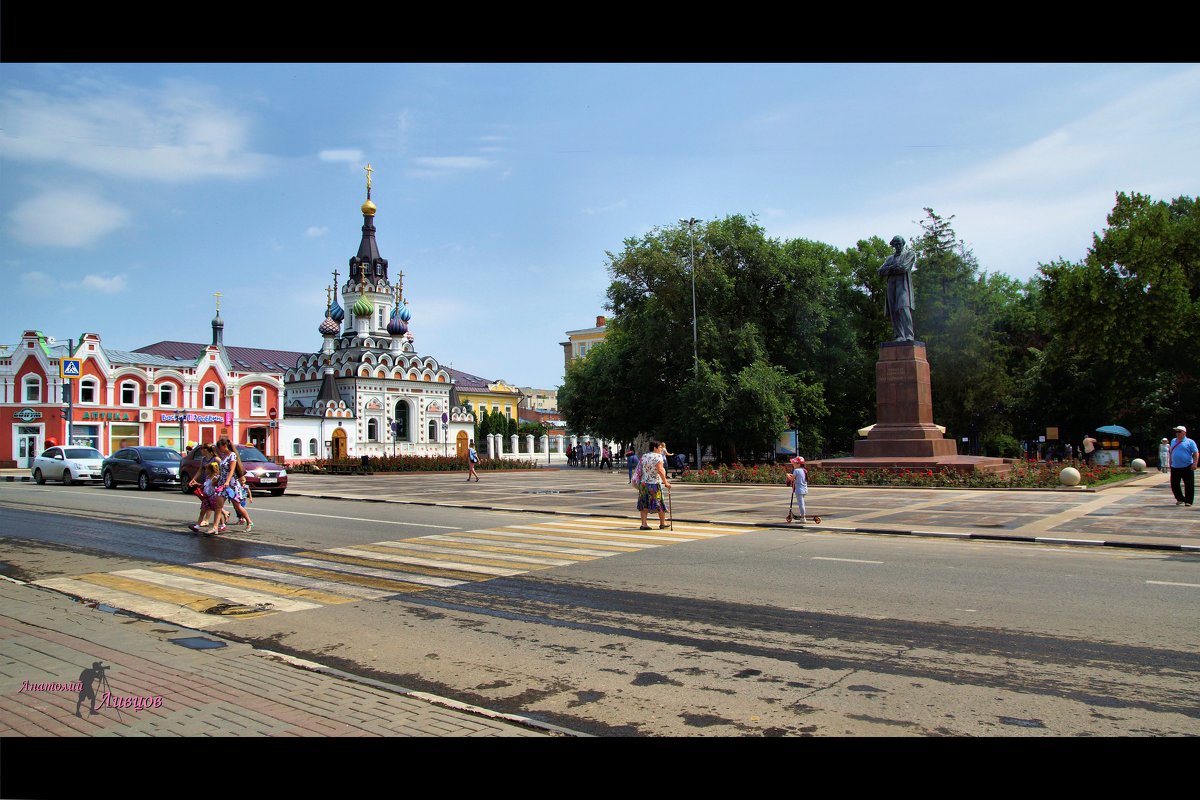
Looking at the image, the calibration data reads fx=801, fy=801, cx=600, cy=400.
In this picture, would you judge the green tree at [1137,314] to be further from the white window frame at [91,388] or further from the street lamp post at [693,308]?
the white window frame at [91,388]

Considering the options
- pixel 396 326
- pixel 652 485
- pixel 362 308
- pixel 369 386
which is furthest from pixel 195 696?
pixel 396 326

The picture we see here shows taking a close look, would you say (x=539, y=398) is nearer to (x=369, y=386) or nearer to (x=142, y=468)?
(x=369, y=386)

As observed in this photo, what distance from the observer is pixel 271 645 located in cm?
679

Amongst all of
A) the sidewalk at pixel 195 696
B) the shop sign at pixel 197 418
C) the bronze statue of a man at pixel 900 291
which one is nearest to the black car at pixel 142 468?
the sidewalk at pixel 195 696

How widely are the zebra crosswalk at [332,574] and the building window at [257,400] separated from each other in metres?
55.0

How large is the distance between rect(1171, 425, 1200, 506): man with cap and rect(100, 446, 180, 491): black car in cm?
2814

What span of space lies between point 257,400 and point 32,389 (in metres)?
16.1

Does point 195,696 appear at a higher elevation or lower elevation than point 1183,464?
lower

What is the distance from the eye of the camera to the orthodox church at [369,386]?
224 ft

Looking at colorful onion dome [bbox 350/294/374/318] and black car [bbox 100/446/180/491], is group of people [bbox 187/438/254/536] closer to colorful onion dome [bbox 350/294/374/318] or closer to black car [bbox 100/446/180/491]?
black car [bbox 100/446/180/491]

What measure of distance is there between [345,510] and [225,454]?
5.21 meters

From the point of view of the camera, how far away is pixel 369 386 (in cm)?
7369

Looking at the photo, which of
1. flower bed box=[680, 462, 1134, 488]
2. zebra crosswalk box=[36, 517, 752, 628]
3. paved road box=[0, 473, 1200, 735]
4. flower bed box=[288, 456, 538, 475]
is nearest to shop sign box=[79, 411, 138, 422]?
flower bed box=[288, 456, 538, 475]
